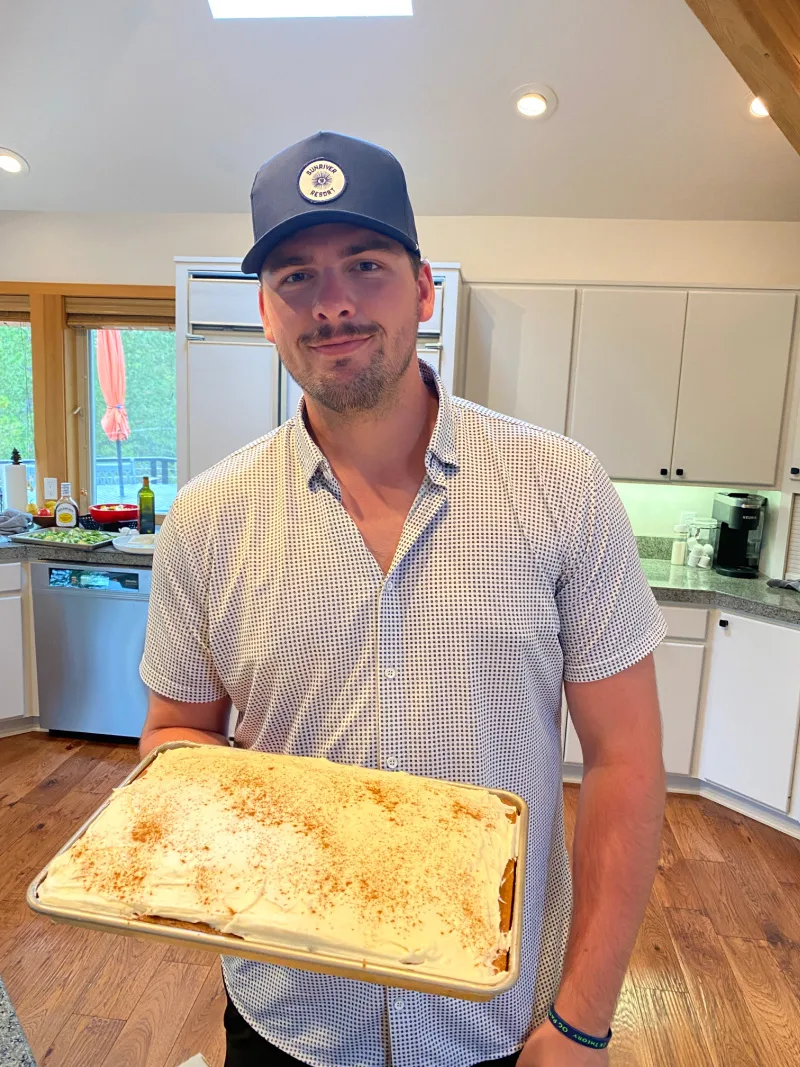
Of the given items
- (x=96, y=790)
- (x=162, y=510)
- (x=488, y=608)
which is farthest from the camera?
(x=162, y=510)

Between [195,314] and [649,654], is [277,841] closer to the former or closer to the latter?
[649,654]

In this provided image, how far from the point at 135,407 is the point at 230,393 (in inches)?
31.9

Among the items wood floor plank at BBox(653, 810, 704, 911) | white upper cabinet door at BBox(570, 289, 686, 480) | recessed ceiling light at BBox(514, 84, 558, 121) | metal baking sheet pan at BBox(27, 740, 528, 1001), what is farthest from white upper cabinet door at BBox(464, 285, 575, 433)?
metal baking sheet pan at BBox(27, 740, 528, 1001)

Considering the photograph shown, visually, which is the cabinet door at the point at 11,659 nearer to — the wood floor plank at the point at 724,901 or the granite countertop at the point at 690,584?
the granite countertop at the point at 690,584

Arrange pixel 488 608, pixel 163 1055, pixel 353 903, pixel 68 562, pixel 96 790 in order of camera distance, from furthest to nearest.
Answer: pixel 68 562 < pixel 96 790 < pixel 163 1055 < pixel 488 608 < pixel 353 903

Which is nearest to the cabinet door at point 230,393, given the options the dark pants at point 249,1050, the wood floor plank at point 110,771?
the wood floor plank at point 110,771

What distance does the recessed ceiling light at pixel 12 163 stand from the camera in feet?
10.5

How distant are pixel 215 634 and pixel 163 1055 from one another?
144 cm

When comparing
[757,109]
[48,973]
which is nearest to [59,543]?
[48,973]

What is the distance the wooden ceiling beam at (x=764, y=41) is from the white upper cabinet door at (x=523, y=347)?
1.13m

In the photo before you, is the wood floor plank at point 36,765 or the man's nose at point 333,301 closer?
the man's nose at point 333,301

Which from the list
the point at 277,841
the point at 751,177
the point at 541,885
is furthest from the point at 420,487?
the point at 751,177

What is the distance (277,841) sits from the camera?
0.72 meters

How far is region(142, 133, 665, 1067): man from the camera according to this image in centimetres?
84
